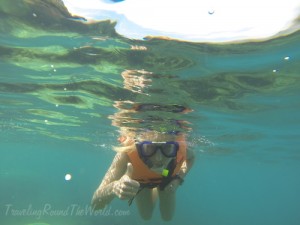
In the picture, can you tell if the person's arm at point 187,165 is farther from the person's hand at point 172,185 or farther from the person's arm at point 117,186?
the person's arm at point 117,186

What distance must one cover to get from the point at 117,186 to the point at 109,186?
2.22ft

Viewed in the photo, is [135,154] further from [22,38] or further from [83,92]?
[83,92]

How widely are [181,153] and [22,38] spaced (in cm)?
663

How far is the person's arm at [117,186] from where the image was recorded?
5.65 m

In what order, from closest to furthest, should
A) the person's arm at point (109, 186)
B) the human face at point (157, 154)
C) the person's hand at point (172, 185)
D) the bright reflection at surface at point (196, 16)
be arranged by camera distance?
the person's arm at point (109, 186) → the bright reflection at surface at point (196, 16) → the person's hand at point (172, 185) → the human face at point (157, 154)

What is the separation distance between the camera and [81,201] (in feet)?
137

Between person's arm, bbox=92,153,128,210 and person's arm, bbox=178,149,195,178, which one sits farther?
person's arm, bbox=178,149,195,178

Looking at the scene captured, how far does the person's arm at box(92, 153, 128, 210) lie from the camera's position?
6770mm

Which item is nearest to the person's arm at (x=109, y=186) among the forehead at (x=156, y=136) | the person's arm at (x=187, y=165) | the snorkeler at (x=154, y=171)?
the snorkeler at (x=154, y=171)

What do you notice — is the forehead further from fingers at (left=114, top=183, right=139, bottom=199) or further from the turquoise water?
fingers at (left=114, top=183, right=139, bottom=199)

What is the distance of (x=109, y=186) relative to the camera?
21.9 ft

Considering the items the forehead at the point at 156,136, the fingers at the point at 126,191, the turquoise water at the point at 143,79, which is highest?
the turquoise water at the point at 143,79

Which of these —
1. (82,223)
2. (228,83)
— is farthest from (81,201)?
(228,83)

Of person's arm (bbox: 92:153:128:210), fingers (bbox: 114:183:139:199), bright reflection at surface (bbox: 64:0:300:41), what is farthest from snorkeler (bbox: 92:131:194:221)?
bright reflection at surface (bbox: 64:0:300:41)
